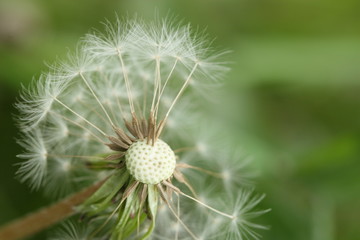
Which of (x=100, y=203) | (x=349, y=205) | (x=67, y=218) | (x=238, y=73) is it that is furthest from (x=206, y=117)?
(x=100, y=203)

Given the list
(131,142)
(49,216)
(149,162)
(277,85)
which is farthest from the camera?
(277,85)

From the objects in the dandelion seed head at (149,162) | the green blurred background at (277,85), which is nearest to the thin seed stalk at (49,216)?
the dandelion seed head at (149,162)

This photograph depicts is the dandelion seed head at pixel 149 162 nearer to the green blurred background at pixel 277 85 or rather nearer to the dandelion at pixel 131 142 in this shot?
the dandelion at pixel 131 142

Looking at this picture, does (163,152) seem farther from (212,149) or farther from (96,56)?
(212,149)

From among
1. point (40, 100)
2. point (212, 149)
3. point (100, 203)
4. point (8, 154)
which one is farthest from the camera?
point (8, 154)

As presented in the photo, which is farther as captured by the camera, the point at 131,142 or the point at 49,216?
the point at 49,216

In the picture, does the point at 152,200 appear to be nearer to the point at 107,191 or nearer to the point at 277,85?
the point at 107,191

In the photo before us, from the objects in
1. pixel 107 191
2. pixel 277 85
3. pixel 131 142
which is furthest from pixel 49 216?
pixel 277 85
